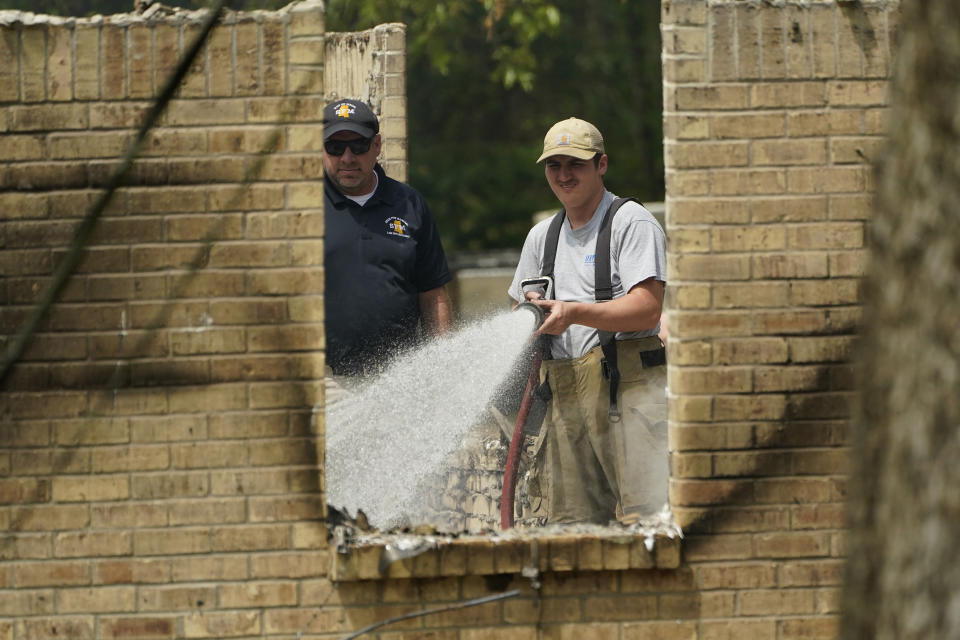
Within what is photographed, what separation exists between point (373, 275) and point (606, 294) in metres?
1.03

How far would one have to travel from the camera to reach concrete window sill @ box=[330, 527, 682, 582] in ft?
13.2

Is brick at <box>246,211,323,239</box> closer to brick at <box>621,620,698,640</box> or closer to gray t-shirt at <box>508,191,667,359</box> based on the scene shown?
gray t-shirt at <box>508,191,667,359</box>

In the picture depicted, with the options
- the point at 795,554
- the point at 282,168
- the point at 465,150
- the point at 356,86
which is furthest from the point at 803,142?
the point at 465,150

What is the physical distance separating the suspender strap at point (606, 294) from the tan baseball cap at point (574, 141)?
0.31 m

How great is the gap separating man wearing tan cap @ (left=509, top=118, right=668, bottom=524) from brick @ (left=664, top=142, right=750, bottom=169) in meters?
0.92

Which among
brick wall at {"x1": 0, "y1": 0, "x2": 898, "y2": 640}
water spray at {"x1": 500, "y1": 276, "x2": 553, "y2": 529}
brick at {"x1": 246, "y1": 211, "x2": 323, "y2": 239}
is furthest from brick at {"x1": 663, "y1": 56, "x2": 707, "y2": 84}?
water spray at {"x1": 500, "y1": 276, "x2": 553, "y2": 529}

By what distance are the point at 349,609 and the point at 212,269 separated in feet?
3.84

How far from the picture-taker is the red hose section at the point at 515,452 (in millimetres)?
5228

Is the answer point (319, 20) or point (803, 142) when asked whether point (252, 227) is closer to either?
point (319, 20)

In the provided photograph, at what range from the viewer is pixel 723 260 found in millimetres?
4043

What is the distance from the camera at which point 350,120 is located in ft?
18.1

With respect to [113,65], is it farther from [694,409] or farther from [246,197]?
[694,409]

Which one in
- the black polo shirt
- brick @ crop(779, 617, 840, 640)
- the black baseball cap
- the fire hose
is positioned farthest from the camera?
the black baseball cap

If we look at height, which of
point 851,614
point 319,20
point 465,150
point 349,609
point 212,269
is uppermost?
point 465,150
